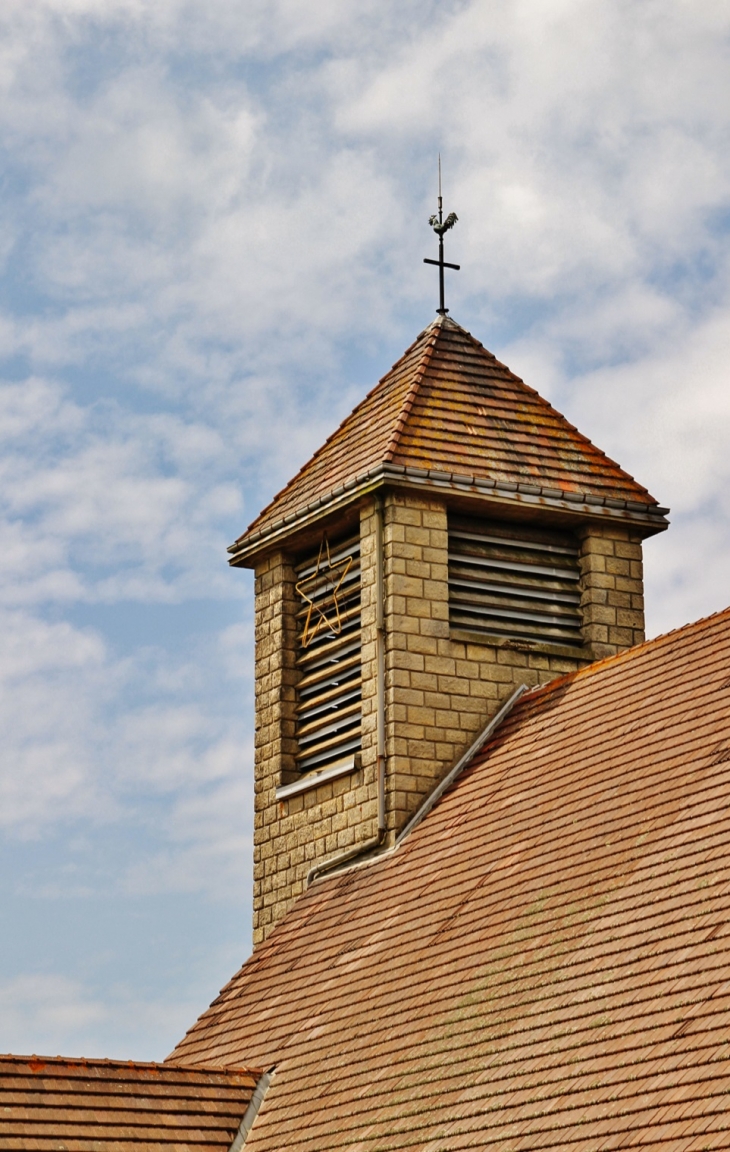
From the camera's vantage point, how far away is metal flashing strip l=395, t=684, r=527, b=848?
715 inches

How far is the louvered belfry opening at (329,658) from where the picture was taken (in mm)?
19609

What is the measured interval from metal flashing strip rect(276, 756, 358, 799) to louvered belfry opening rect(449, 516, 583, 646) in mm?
1631

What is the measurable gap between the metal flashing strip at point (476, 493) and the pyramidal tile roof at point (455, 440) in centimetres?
2

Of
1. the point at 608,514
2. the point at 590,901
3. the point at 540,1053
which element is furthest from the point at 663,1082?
the point at 608,514

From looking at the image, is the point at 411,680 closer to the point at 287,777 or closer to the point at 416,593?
the point at 416,593

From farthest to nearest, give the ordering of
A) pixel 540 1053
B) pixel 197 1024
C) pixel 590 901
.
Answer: pixel 197 1024 < pixel 590 901 < pixel 540 1053

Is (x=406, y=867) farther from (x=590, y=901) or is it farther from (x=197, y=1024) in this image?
(x=590, y=901)

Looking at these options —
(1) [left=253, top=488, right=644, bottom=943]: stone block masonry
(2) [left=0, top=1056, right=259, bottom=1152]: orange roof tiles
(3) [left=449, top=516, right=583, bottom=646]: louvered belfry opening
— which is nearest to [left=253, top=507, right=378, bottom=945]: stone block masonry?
(1) [left=253, top=488, right=644, bottom=943]: stone block masonry

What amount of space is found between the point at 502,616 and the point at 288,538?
7.60ft

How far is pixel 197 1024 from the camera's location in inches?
727

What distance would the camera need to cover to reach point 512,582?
64.6ft

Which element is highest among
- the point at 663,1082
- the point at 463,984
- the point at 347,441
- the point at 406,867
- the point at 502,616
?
the point at 347,441

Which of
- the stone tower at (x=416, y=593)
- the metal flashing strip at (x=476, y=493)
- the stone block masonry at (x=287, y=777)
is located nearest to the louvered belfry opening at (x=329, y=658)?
the stone tower at (x=416, y=593)

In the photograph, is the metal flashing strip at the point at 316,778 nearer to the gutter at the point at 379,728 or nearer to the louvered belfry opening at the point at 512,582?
the gutter at the point at 379,728
